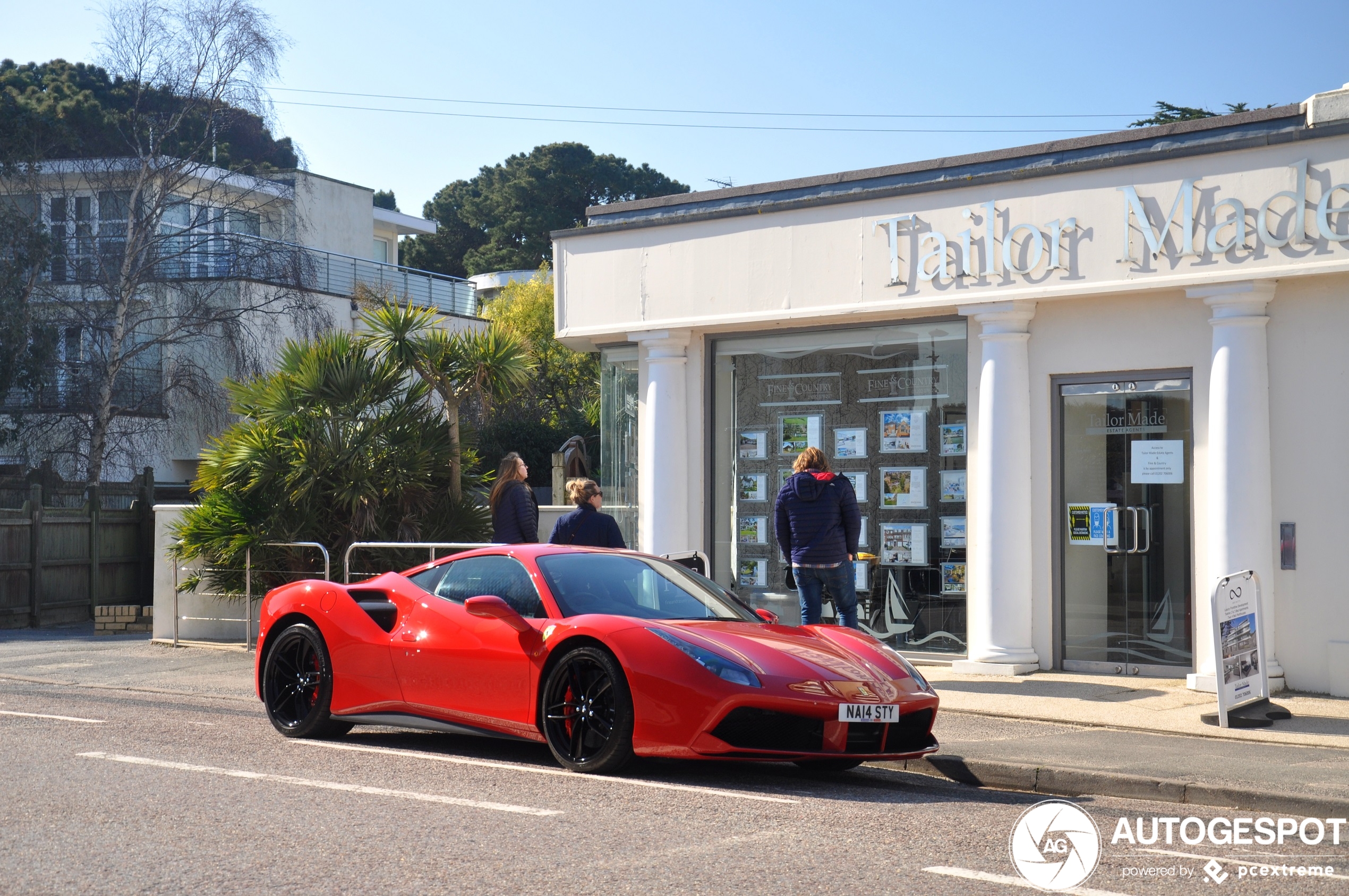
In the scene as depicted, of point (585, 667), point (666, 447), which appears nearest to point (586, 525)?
point (666, 447)

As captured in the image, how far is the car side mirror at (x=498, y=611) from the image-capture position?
Result: 310 inches

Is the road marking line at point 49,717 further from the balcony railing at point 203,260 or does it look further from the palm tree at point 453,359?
the balcony railing at point 203,260

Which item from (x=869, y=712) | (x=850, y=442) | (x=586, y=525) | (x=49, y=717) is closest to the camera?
(x=869, y=712)

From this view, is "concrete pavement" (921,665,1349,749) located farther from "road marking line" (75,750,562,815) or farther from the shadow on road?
"road marking line" (75,750,562,815)

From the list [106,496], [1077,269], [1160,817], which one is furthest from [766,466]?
[106,496]

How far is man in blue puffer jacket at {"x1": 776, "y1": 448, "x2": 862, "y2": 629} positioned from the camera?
11.2 m

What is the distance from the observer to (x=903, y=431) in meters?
13.4

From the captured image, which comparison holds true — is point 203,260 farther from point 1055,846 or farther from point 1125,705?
point 1055,846

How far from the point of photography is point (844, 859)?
17.9ft

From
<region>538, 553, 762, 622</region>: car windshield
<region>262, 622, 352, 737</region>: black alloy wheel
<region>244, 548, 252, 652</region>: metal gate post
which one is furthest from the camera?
<region>244, 548, 252, 652</region>: metal gate post

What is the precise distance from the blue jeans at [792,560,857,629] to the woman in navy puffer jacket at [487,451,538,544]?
251cm

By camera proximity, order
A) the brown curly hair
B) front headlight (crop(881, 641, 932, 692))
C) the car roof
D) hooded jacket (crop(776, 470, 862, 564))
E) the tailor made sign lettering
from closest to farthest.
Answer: front headlight (crop(881, 641, 932, 692)) → the car roof → the tailor made sign lettering → hooded jacket (crop(776, 470, 862, 564)) → the brown curly hair

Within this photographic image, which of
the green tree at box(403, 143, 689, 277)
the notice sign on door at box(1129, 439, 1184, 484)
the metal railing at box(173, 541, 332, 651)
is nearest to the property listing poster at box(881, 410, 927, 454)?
the notice sign on door at box(1129, 439, 1184, 484)

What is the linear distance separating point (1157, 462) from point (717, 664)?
6.16m
